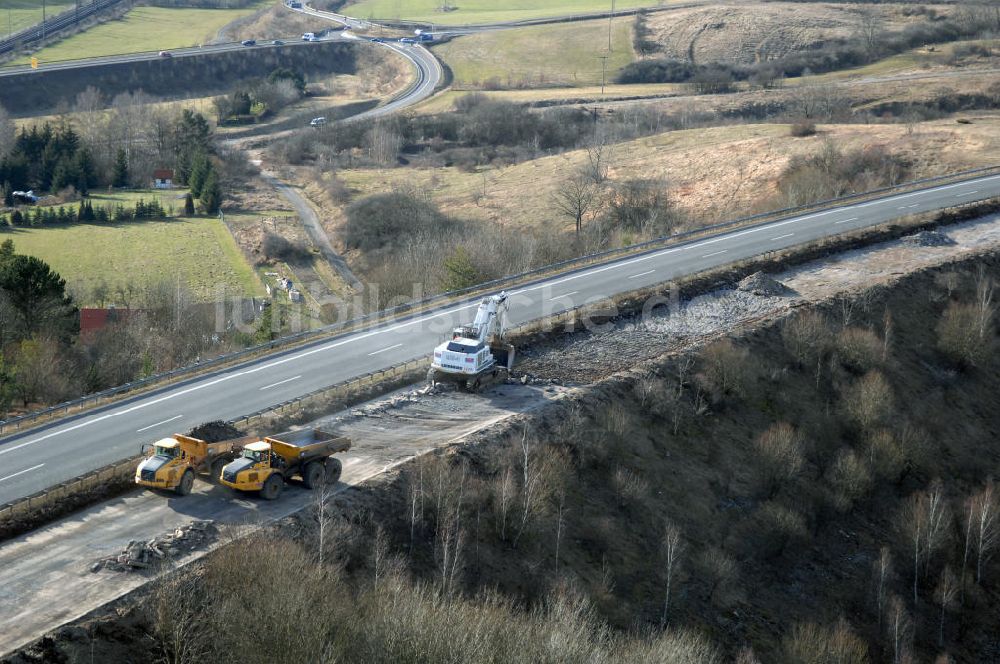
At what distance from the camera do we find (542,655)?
1891cm

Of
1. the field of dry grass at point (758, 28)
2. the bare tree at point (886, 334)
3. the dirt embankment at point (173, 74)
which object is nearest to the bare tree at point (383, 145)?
the dirt embankment at point (173, 74)

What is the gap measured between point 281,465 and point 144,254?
158 ft

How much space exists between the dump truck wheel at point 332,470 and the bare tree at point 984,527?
19.9 metres

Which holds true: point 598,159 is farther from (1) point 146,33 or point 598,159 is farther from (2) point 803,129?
(1) point 146,33

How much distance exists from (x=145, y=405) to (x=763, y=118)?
8227 centimetres

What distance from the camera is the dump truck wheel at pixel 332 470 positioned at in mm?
27641

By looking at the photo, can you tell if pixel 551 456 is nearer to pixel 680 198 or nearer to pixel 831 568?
pixel 831 568

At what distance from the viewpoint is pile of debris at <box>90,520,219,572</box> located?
23.0 m

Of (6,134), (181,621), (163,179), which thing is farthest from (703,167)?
(6,134)

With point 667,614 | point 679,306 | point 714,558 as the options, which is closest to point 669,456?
point 714,558

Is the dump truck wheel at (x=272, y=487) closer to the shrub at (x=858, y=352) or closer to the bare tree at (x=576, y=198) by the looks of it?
the shrub at (x=858, y=352)

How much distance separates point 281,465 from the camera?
26766mm

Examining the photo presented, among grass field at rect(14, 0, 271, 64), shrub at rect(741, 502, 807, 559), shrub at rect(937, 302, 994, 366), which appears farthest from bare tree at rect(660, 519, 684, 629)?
grass field at rect(14, 0, 271, 64)

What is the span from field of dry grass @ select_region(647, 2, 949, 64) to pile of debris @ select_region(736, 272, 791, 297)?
300 ft
